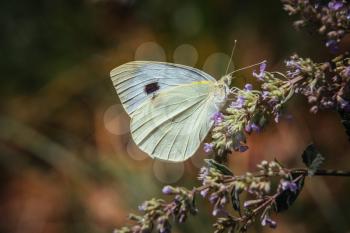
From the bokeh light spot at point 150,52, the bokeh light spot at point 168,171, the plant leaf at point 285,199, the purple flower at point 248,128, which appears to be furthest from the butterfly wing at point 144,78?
the bokeh light spot at point 150,52

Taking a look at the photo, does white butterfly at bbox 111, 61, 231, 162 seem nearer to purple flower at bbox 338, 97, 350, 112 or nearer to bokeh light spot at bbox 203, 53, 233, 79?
purple flower at bbox 338, 97, 350, 112

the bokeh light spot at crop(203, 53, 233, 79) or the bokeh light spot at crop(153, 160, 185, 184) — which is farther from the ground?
the bokeh light spot at crop(203, 53, 233, 79)

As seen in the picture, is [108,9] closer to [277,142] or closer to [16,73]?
[16,73]

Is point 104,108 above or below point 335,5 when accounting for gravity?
above

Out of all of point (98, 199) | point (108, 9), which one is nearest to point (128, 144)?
point (98, 199)

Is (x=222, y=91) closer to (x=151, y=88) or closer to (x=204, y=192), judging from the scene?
(x=151, y=88)

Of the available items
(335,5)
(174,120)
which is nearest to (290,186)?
(335,5)

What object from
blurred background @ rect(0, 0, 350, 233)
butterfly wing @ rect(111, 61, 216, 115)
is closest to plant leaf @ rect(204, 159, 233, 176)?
butterfly wing @ rect(111, 61, 216, 115)
